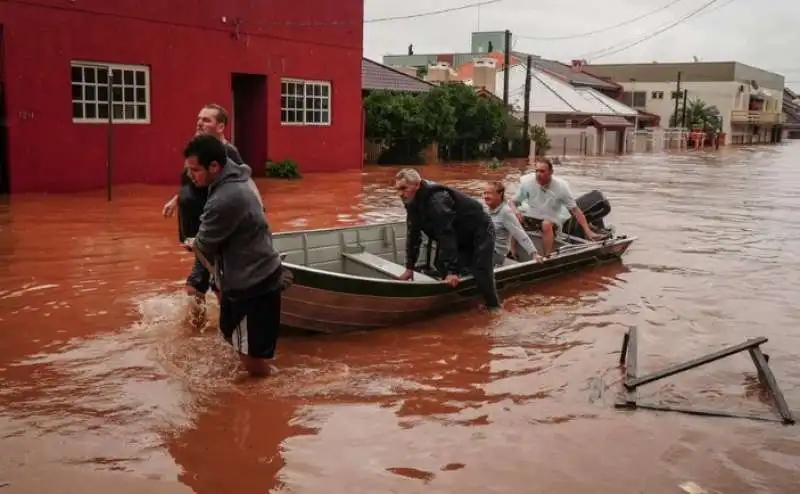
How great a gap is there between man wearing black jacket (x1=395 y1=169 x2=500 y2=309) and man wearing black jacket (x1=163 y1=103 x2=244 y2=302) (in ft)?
6.37

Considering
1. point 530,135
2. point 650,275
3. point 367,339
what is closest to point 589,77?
point 530,135

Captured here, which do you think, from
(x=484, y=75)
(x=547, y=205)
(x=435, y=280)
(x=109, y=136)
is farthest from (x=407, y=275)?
(x=484, y=75)

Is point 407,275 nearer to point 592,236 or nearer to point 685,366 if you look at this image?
point 685,366

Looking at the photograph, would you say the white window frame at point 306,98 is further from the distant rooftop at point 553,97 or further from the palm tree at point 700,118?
the palm tree at point 700,118

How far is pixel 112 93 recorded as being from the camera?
1839 centimetres

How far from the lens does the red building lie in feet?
56.0

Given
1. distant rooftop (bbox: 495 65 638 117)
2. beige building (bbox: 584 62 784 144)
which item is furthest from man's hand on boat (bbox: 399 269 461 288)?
beige building (bbox: 584 62 784 144)

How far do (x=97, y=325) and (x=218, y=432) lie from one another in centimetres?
310

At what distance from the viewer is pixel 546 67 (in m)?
65.0

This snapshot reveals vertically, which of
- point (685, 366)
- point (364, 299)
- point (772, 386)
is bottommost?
point (772, 386)

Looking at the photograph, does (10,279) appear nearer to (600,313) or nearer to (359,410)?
(359,410)

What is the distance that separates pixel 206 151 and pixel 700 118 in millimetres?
74853

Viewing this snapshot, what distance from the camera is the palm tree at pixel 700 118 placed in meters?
72.6

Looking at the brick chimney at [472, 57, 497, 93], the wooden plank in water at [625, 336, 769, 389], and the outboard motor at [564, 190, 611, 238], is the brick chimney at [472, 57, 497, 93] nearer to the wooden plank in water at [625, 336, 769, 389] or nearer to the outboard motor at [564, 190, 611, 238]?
the outboard motor at [564, 190, 611, 238]
